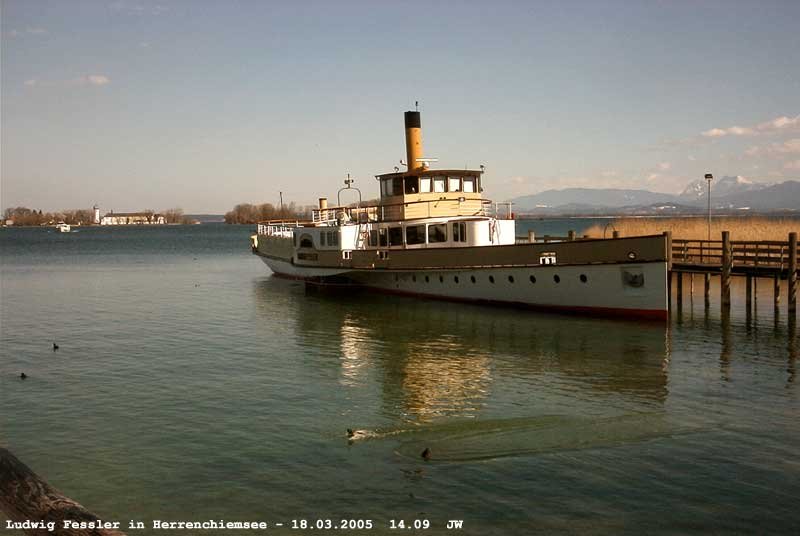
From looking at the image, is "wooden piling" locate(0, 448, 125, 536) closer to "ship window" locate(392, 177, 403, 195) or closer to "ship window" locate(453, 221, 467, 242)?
"ship window" locate(453, 221, 467, 242)

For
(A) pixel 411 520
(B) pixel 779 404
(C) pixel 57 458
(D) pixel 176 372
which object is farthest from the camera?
(D) pixel 176 372

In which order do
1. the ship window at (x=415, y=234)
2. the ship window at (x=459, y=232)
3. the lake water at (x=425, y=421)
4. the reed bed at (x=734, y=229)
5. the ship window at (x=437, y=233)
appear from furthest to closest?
the reed bed at (x=734, y=229) → the ship window at (x=415, y=234) → the ship window at (x=437, y=233) → the ship window at (x=459, y=232) → the lake water at (x=425, y=421)

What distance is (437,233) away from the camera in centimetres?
3162

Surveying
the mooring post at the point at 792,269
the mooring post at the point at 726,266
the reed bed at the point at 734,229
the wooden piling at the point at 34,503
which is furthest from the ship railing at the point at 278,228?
the wooden piling at the point at 34,503

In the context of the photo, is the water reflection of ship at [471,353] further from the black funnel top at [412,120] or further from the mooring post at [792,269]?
the black funnel top at [412,120]

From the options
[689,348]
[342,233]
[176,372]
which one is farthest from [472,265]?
[176,372]

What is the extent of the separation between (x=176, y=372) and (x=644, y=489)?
13.3 meters

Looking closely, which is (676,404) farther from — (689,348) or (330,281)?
(330,281)

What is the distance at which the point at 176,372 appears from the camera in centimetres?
1927

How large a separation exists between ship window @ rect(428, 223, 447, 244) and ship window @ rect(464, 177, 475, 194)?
10.8 ft

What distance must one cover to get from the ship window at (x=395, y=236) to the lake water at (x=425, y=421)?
5.73 metres

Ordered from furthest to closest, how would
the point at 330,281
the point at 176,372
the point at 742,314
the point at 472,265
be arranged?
the point at 330,281
the point at 472,265
the point at 742,314
the point at 176,372

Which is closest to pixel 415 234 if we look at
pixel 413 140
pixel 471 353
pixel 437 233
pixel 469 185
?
pixel 437 233

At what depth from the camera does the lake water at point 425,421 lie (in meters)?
10.1
